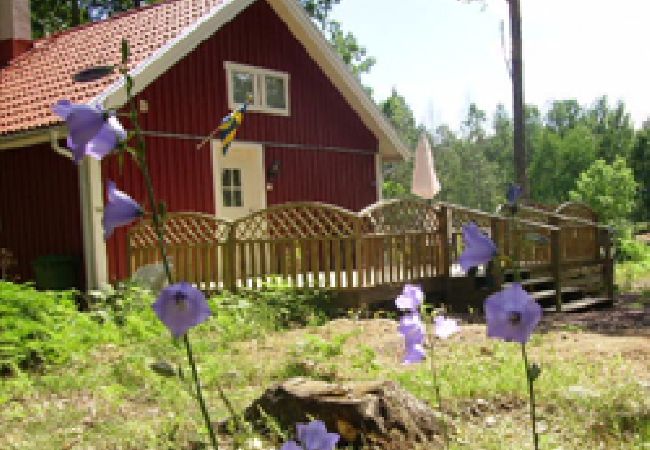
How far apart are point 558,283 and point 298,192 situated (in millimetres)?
5512

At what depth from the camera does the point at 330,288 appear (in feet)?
29.5

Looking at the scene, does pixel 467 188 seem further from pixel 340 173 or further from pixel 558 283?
pixel 558 283

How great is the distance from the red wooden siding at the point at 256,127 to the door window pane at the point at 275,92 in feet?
0.67

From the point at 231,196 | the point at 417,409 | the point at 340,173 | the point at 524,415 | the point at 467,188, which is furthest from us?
the point at 467,188

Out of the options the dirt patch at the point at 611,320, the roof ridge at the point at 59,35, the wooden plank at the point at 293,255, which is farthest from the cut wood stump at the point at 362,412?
the roof ridge at the point at 59,35

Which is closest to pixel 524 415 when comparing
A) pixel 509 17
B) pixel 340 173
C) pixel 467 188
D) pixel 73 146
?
pixel 73 146

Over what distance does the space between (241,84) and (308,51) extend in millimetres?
2124

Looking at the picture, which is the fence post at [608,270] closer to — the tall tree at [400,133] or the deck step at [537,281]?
the deck step at [537,281]

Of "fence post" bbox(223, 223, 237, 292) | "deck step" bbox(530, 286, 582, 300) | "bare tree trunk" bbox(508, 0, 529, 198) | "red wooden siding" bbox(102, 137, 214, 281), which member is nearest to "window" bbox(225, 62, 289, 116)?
"red wooden siding" bbox(102, 137, 214, 281)

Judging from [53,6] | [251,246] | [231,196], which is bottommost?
[251,246]

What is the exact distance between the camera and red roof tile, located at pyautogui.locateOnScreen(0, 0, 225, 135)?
10539 millimetres

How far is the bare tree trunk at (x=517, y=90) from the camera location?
1655 cm

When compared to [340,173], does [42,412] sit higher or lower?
lower

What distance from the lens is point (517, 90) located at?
16906 millimetres
